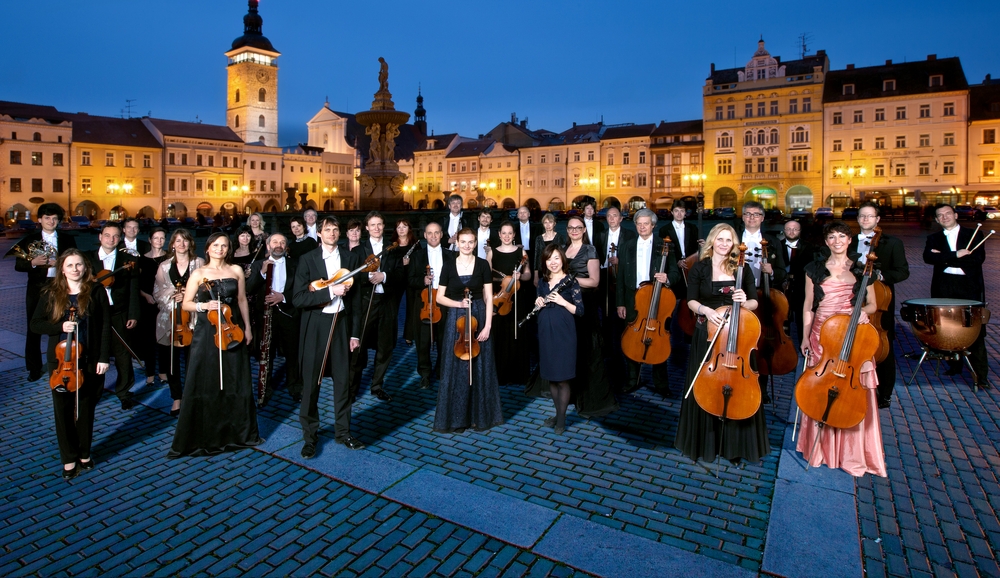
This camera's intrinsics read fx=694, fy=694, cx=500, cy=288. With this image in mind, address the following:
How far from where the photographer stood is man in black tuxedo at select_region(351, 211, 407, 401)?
7.24 meters

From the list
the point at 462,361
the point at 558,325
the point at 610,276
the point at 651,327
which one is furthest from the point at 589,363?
the point at 610,276

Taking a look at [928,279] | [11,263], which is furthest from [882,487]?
[11,263]

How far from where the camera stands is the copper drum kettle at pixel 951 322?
271 inches

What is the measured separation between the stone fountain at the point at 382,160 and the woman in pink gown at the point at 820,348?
23361mm

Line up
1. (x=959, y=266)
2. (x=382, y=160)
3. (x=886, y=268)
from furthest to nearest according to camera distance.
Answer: (x=382, y=160)
(x=959, y=266)
(x=886, y=268)

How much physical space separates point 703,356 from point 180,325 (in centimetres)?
464

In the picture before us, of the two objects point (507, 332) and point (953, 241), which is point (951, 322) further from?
point (507, 332)

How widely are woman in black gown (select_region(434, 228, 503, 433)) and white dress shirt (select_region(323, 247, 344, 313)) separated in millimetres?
852

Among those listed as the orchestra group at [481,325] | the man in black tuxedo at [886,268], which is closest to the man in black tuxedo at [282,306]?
the orchestra group at [481,325]

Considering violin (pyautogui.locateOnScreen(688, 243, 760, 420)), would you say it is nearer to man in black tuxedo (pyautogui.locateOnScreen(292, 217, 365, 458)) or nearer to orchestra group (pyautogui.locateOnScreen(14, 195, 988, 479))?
orchestra group (pyautogui.locateOnScreen(14, 195, 988, 479))

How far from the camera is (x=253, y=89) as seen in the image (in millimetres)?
88125

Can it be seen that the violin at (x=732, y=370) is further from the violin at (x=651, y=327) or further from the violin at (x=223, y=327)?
the violin at (x=223, y=327)

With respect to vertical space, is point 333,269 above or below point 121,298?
above

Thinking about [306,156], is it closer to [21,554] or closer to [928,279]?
[928,279]
